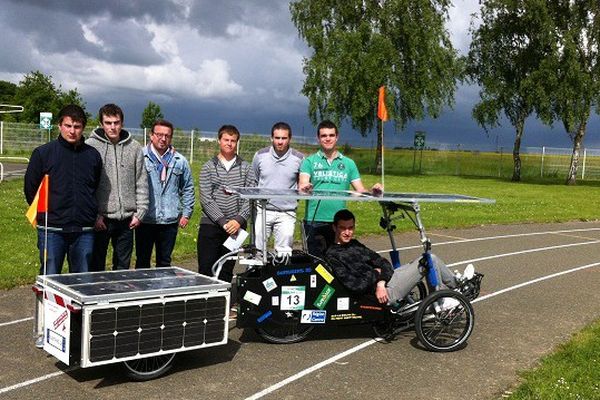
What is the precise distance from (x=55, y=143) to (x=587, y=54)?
35.9m

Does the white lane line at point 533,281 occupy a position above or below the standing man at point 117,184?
below

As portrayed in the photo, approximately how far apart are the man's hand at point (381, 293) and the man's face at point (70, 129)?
3.11 metres

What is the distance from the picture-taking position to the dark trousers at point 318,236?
637 centimetres

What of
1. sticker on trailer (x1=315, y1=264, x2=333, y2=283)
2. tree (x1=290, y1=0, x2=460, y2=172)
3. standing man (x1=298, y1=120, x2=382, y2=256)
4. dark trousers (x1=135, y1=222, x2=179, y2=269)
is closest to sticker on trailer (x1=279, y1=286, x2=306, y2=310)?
sticker on trailer (x1=315, y1=264, x2=333, y2=283)

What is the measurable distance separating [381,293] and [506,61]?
35.4m

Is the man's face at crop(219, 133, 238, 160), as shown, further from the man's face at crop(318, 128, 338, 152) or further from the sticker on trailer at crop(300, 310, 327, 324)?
the sticker on trailer at crop(300, 310, 327, 324)

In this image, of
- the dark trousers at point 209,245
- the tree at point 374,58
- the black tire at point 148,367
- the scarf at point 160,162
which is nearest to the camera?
the black tire at point 148,367

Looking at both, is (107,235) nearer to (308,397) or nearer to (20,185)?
(308,397)

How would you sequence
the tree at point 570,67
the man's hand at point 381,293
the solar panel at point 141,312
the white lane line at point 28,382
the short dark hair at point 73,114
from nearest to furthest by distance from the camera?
the solar panel at point 141,312
the white lane line at point 28,382
the short dark hair at point 73,114
the man's hand at point 381,293
the tree at point 570,67

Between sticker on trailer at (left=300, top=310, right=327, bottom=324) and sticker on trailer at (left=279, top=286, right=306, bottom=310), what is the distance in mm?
110

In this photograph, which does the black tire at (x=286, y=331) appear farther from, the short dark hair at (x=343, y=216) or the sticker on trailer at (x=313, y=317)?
the short dark hair at (x=343, y=216)

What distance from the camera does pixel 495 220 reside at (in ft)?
56.1

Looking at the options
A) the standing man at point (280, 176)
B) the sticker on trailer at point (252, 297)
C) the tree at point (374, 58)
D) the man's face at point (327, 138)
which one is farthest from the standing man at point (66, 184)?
the tree at point (374, 58)

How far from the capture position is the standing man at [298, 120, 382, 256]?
21.7 ft
